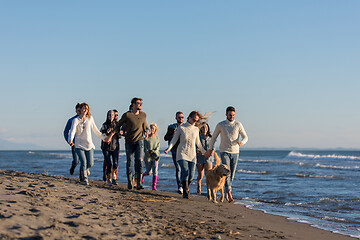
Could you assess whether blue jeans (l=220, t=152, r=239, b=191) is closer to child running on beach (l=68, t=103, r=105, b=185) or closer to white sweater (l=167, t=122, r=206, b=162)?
white sweater (l=167, t=122, r=206, b=162)

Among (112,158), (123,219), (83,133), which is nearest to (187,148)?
(83,133)

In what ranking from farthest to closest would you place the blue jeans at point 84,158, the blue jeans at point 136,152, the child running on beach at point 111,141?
the child running on beach at point 111,141
the blue jeans at point 84,158
the blue jeans at point 136,152

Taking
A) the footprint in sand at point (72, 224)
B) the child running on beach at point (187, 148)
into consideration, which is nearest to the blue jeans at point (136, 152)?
the child running on beach at point (187, 148)

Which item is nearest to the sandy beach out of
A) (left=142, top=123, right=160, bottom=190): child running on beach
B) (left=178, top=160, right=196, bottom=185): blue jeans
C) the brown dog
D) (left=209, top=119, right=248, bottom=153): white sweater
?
the brown dog

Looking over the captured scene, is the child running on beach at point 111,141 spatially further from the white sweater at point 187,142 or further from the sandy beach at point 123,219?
the sandy beach at point 123,219

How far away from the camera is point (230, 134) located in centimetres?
834

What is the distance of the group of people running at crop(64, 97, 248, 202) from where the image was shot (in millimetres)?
8367

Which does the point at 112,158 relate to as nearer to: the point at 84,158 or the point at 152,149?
the point at 152,149

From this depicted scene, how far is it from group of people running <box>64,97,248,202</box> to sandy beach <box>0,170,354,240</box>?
116cm

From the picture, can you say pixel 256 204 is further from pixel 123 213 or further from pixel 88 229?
pixel 88 229

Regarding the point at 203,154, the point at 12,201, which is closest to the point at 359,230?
the point at 203,154

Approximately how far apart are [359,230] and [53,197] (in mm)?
5181

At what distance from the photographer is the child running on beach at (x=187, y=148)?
27.3 ft

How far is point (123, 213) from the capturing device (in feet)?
18.5
